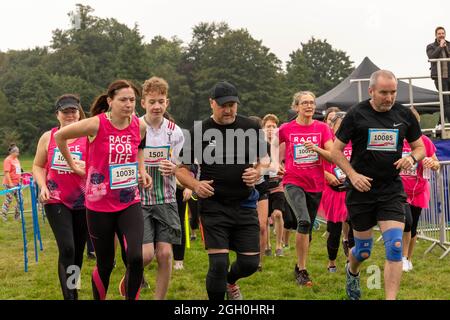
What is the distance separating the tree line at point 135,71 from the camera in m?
69.0

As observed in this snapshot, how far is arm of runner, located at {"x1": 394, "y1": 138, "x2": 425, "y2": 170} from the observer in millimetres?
5035

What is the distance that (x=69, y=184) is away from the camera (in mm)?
5566

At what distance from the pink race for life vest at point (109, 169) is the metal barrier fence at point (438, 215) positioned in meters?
5.41

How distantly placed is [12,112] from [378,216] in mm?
70398

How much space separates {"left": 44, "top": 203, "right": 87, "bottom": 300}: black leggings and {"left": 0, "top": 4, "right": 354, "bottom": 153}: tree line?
6002 cm

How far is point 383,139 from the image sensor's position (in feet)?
17.0

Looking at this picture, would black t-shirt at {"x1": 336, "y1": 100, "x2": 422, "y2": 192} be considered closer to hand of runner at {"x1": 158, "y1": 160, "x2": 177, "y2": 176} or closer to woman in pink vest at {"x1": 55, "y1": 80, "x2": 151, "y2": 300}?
hand of runner at {"x1": 158, "y1": 160, "x2": 177, "y2": 176}

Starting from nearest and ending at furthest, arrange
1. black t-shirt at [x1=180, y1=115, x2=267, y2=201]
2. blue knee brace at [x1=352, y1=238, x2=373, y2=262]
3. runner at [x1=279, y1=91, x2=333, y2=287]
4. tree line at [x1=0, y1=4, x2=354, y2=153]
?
black t-shirt at [x1=180, y1=115, x2=267, y2=201]
blue knee brace at [x1=352, y1=238, x2=373, y2=262]
runner at [x1=279, y1=91, x2=333, y2=287]
tree line at [x1=0, y1=4, x2=354, y2=153]

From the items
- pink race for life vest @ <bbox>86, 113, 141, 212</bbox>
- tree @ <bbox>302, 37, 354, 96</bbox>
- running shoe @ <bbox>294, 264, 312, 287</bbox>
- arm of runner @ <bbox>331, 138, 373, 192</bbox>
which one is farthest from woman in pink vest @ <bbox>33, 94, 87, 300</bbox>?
tree @ <bbox>302, 37, 354, 96</bbox>

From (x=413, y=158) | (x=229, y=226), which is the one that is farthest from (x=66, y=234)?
(x=413, y=158)

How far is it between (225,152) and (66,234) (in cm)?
170

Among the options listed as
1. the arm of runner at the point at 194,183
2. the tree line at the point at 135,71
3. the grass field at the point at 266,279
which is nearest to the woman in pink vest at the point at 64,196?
the grass field at the point at 266,279

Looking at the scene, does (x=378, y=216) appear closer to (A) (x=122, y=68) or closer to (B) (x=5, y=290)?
(B) (x=5, y=290)
